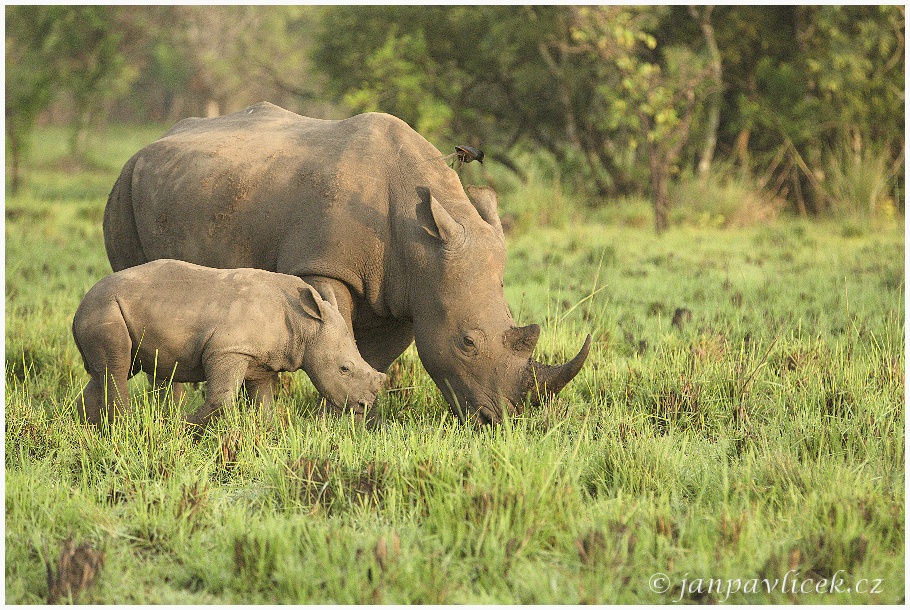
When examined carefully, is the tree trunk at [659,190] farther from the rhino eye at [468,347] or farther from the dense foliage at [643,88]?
the rhino eye at [468,347]

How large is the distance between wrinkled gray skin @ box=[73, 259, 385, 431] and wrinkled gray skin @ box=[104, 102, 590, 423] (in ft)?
0.80

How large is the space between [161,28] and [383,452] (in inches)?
1085

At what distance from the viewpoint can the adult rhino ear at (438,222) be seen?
16.9 ft

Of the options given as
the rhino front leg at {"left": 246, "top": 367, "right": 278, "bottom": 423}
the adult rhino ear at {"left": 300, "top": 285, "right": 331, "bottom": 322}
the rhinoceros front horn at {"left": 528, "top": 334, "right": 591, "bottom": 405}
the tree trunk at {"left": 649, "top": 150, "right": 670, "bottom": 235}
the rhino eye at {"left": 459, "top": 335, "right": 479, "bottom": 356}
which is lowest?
the tree trunk at {"left": 649, "top": 150, "right": 670, "bottom": 235}

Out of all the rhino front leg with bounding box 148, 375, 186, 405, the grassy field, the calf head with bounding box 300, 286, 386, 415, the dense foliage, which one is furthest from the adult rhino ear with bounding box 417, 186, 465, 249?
the dense foliage

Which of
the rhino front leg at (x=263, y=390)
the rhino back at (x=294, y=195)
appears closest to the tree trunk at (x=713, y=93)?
the rhino back at (x=294, y=195)

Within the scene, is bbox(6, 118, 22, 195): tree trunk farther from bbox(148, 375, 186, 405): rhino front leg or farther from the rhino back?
bbox(148, 375, 186, 405): rhino front leg

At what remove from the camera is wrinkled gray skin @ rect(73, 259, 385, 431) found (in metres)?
4.86

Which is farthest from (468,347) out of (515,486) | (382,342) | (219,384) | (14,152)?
(14,152)

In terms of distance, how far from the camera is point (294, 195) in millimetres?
5652

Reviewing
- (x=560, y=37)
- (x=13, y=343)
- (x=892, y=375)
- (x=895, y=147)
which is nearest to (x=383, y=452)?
(x=892, y=375)

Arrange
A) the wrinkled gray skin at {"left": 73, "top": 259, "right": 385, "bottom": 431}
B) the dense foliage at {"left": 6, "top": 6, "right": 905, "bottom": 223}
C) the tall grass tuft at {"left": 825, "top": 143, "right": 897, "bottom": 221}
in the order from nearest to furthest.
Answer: the wrinkled gray skin at {"left": 73, "top": 259, "right": 385, "bottom": 431}, the dense foliage at {"left": 6, "top": 6, "right": 905, "bottom": 223}, the tall grass tuft at {"left": 825, "top": 143, "right": 897, "bottom": 221}

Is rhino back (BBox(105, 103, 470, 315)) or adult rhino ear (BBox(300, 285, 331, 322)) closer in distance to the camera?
adult rhino ear (BBox(300, 285, 331, 322))

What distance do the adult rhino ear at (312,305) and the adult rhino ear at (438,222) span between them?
0.64 meters
